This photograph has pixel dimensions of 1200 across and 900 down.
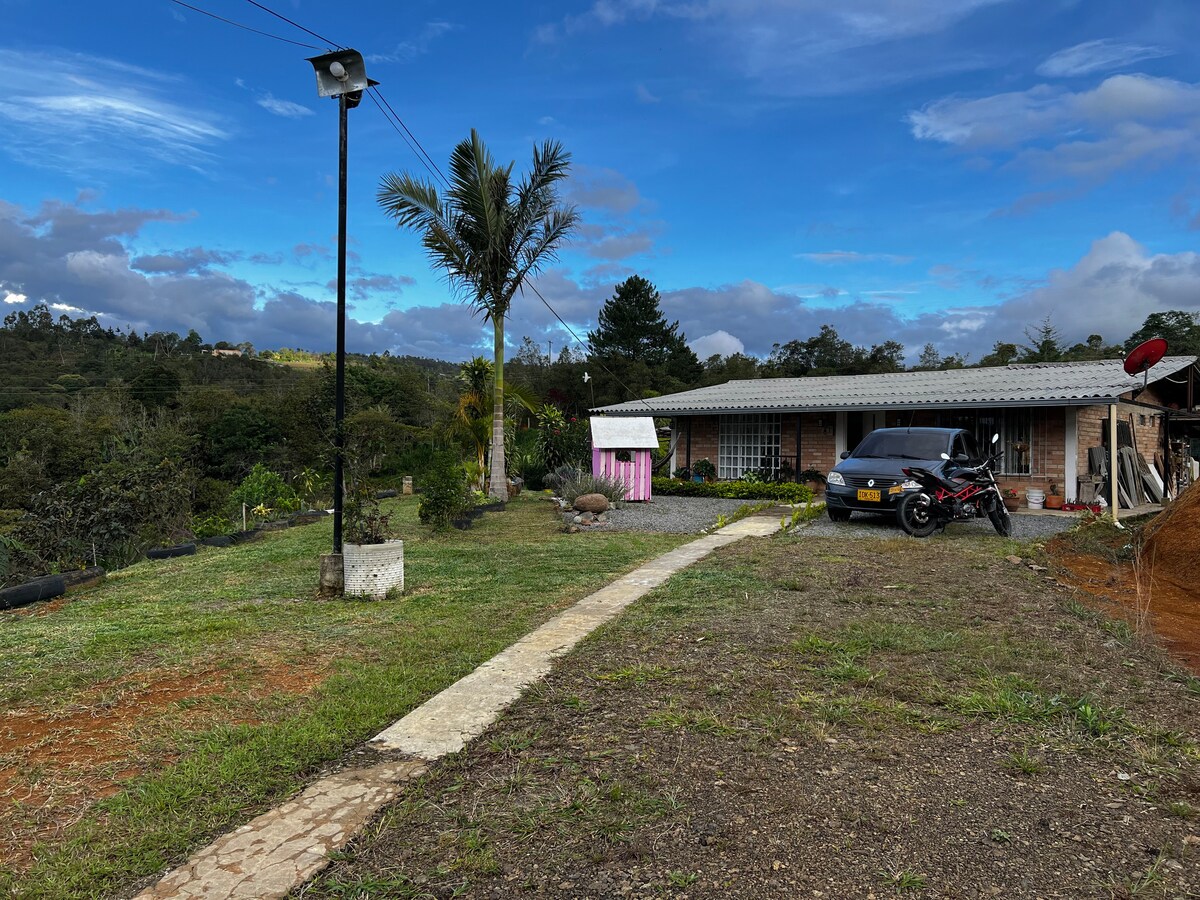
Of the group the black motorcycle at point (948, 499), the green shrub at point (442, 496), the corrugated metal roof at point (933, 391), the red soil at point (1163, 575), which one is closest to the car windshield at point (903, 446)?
the black motorcycle at point (948, 499)

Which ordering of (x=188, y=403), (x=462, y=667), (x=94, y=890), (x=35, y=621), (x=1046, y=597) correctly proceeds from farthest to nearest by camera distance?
(x=188, y=403) → (x=1046, y=597) → (x=35, y=621) → (x=462, y=667) → (x=94, y=890)

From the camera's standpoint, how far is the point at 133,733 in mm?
3549

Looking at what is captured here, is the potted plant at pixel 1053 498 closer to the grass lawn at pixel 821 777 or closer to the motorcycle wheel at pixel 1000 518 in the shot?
the motorcycle wheel at pixel 1000 518

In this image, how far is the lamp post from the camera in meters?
6.53

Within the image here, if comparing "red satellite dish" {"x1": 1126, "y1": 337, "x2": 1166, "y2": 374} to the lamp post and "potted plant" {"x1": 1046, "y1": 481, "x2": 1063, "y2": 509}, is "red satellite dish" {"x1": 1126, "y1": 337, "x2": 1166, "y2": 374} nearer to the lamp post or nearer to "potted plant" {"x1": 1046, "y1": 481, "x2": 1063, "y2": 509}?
"potted plant" {"x1": 1046, "y1": 481, "x2": 1063, "y2": 509}

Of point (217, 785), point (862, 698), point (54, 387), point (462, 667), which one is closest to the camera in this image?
point (217, 785)

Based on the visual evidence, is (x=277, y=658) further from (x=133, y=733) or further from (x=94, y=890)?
(x=94, y=890)

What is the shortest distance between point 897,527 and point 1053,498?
5.59 m

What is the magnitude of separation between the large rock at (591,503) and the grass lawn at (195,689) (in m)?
4.91

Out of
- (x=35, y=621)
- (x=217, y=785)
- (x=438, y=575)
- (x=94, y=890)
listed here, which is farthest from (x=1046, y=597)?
(x=35, y=621)

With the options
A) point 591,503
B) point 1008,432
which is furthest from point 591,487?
point 1008,432

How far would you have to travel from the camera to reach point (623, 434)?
16578mm

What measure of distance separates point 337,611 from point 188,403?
3508 centimetres

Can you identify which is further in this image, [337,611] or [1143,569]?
[1143,569]
